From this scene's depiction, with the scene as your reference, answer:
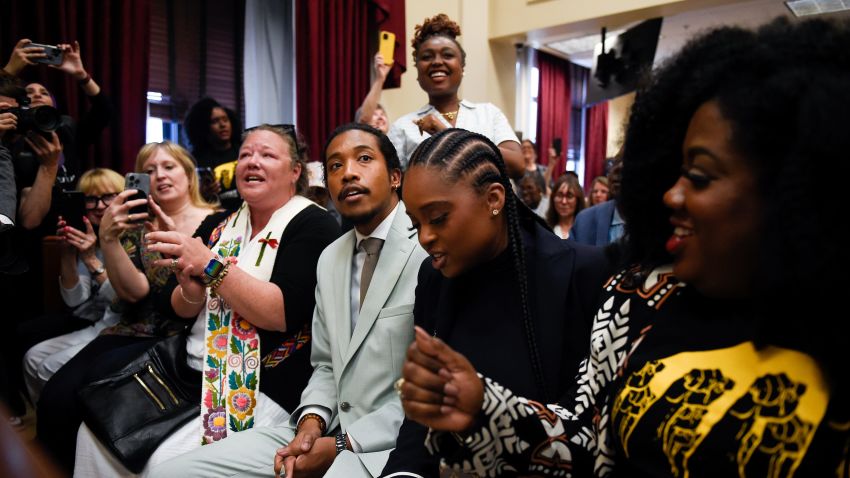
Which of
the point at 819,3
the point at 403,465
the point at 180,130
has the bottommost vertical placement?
the point at 403,465

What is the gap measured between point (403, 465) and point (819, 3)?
6.88m

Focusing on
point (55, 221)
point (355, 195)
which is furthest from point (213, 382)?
point (55, 221)

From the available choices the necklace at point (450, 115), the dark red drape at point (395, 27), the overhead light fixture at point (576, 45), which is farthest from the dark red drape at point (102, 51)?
the overhead light fixture at point (576, 45)

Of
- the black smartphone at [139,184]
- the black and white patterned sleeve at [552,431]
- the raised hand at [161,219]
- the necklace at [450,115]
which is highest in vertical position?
the necklace at [450,115]

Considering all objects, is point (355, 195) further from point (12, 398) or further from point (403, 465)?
point (12, 398)

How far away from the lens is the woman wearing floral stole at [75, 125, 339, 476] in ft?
6.12

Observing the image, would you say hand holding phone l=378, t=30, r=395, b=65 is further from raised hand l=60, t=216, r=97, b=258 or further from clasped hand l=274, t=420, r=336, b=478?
clasped hand l=274, t=420, r=336, b=478

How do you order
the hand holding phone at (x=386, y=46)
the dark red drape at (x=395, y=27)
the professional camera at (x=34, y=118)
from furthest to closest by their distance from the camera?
the dark red drape at (x=395, y=27) → the hand holding phone at (x=386, y=46) → the professional camera at (x=34, y=118)

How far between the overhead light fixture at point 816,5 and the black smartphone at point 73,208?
6599 mm

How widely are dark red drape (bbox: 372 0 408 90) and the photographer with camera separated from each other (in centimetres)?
217

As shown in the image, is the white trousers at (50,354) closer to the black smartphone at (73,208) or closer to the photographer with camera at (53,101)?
the black smartphone at (73,208)

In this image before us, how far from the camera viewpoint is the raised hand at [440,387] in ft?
3.00

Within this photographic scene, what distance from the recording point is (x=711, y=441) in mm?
787

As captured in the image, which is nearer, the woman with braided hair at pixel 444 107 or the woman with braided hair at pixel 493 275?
the woman with braided hair at pixel 493 275
